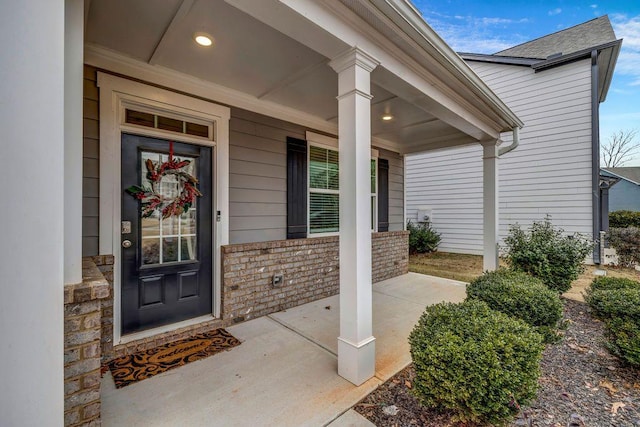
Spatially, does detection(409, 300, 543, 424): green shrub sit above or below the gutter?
below

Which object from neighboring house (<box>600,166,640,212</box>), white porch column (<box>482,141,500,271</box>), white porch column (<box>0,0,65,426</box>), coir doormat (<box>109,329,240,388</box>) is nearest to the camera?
white porch column (<box>0,0,65,426</box>)

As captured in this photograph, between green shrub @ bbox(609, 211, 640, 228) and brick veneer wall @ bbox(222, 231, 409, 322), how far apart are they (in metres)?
10.3

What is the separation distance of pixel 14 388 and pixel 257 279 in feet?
8.04

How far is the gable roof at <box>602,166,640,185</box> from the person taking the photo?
1420cm

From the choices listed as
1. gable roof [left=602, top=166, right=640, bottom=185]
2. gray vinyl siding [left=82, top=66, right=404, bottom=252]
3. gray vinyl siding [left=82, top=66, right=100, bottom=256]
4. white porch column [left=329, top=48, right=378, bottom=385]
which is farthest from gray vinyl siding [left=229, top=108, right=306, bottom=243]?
gable roof [left=602, top=166, right=640, bottom=185]

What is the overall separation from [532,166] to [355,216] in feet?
24.8

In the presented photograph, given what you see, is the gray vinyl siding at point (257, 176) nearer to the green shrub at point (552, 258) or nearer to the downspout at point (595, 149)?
the green shrub at point (552, 258)

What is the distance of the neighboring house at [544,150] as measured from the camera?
6570mm

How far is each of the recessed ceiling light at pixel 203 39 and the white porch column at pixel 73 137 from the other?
898mm

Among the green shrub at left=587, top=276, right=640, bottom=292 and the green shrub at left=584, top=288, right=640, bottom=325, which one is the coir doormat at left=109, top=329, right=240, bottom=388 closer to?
the green shrub at left=584, top=288, right=640, bottom=325

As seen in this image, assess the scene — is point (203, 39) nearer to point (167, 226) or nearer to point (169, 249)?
point (167, 226)

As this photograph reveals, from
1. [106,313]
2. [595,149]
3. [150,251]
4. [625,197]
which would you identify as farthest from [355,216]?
[625,197]

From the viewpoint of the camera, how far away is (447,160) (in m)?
8.90

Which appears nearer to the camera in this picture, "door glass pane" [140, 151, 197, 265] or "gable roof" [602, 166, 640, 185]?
"door glass pane" [140, 151, 197, 265]
